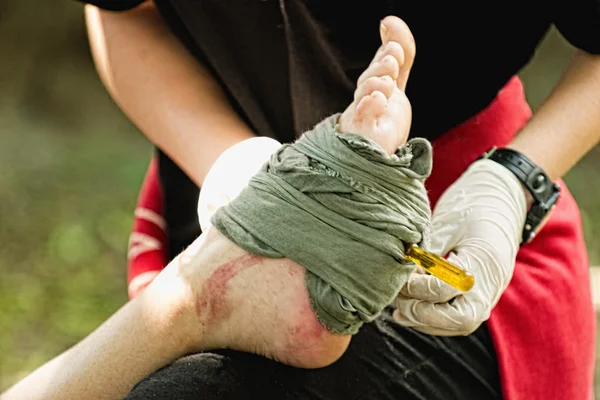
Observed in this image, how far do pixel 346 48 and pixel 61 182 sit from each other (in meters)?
1.66

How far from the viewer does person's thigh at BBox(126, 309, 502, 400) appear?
0.67 metres

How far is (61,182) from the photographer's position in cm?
233

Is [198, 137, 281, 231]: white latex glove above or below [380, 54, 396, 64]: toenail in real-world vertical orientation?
below

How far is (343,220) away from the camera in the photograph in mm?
671

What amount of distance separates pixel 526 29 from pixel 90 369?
2.07 feet

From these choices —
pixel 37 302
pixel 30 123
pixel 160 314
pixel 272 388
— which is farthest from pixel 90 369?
pixel 30 123

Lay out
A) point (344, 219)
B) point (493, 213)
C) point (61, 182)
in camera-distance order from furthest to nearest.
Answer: point (61, 182) < point (493, 213) < point (344, 219)

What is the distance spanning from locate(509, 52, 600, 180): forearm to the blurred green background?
128 cm

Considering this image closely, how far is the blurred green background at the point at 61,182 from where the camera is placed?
183 cm

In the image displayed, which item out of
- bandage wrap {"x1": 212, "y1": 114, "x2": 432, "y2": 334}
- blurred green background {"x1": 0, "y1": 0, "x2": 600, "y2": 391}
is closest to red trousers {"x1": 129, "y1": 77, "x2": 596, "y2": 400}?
bandage wrap {"x1": 212, "y1": 114, "x2": 432, "y2": 334}

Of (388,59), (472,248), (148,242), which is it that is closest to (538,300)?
(472,248)

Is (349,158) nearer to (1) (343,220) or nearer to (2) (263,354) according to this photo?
(1) (343,220)

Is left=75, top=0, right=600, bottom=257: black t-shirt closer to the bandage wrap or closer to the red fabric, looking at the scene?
the red fabric

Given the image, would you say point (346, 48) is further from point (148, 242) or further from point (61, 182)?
point (61, 182)
